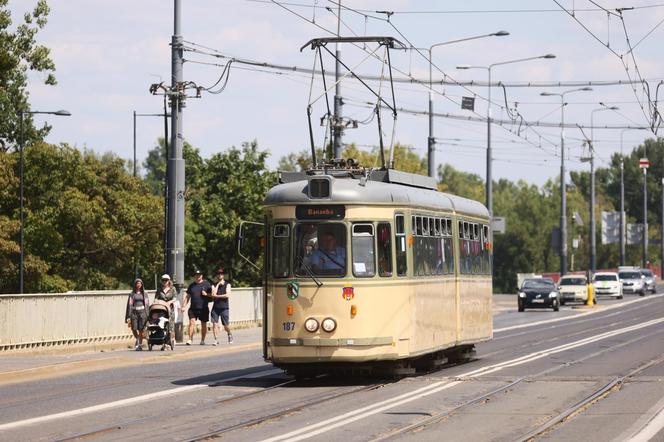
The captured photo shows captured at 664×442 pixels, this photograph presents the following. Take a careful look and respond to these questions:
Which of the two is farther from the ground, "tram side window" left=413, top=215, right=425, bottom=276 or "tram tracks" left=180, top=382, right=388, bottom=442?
"tram side window" left=413, top=215, right=425, bottom=276

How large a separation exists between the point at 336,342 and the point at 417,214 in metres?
2.80

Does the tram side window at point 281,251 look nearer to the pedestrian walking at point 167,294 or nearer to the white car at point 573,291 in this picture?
the pedestrian walking at point 167,294

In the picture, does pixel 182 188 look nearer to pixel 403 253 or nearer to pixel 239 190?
pixel 403 253

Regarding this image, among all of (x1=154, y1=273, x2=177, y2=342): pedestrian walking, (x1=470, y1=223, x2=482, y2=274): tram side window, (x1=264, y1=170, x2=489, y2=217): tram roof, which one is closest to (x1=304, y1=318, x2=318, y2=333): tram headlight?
(x1=264, y1=170, x2=489, y2=217): tram roof

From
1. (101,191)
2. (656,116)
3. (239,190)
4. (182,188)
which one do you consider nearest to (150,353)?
(182,188)

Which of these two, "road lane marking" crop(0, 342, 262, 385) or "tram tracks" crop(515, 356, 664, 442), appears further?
"road lane marking" crop(0, 342, 262, 385)

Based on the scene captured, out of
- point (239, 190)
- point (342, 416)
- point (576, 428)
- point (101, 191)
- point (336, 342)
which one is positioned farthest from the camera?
point (101, 191)

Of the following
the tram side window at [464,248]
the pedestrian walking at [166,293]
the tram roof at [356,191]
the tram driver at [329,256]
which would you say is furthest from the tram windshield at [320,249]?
the pedestrian walking at [166,293]

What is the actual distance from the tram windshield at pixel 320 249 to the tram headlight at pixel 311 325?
0.68m

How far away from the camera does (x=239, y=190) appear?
60.7m

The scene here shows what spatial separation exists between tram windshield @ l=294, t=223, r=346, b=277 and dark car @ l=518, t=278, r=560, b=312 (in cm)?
4138

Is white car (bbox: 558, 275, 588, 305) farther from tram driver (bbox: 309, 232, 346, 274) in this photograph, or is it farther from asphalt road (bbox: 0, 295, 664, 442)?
tram driver (bbox: 309, 232, 346, 274)

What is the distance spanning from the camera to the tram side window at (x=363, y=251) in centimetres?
2077

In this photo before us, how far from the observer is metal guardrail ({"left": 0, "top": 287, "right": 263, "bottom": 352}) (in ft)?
95.6
